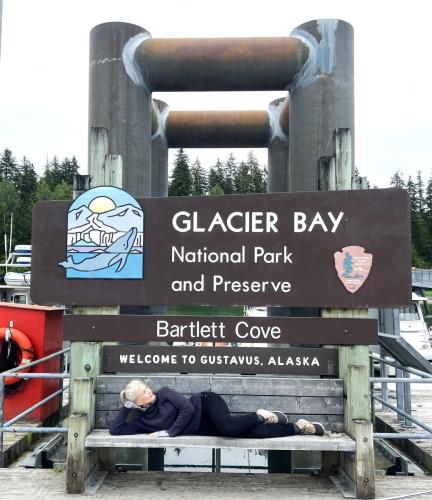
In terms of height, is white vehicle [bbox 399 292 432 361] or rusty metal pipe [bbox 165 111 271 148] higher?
rusty metal pipe [bbox 165 111 271 148]

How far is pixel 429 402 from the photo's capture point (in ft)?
26.8

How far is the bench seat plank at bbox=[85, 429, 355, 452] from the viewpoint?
4.07 m

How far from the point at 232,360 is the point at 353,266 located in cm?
133

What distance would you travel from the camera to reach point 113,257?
459 centimetres

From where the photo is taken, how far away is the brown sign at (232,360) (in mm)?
4441

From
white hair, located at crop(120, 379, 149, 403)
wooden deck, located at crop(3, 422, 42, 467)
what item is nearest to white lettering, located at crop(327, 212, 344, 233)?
white hair, located at crop(120, 379, 149, 403)

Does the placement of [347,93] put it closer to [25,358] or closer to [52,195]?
[25,358]

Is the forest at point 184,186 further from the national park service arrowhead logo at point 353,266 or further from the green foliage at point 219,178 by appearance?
the national park service arrowhead logo at point 353,266

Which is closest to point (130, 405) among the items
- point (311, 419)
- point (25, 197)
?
point (311, 419)

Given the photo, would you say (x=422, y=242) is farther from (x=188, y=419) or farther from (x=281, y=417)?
(x=188, y=419)

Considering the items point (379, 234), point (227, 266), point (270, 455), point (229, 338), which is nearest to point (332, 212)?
point (379, 234)

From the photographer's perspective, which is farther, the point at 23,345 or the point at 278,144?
the point at 278,144

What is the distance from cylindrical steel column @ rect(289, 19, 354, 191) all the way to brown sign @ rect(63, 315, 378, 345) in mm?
4632

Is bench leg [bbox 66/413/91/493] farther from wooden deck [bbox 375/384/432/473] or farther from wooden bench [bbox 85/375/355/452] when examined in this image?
wooden deck [bbox 375/384/432/473]
